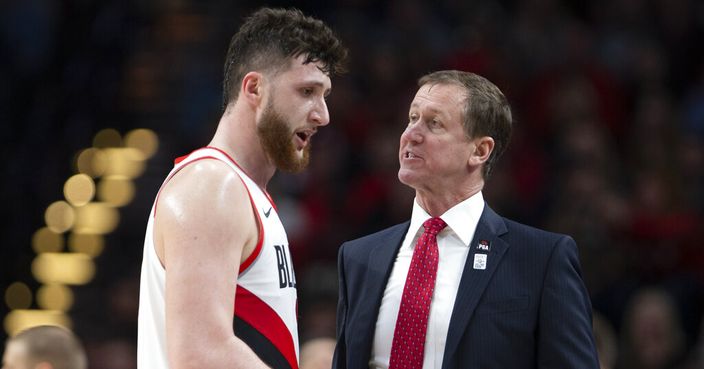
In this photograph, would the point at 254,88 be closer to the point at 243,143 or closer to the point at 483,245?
the point at 243,143

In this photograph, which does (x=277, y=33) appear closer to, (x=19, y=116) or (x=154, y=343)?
(x=154, y=343)

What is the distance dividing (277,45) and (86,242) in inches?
251

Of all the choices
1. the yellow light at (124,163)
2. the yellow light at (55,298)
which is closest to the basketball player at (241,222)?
the yellow light at (55,298)

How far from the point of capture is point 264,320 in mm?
3779

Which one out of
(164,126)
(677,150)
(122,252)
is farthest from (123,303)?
(677,150)

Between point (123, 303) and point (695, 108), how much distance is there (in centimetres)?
506

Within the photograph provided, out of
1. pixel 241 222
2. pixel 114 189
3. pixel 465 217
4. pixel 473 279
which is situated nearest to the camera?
pixel 241 222

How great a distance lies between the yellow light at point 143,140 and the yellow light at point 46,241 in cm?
110

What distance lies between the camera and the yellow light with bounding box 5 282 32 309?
31.3 feet

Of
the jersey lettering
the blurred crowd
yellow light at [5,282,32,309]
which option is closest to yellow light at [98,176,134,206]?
the blurred crowd

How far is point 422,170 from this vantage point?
4.26 meters

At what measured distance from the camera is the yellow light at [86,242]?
985 cm

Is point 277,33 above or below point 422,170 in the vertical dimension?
above

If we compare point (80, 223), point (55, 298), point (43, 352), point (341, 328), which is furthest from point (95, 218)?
point (341, 328)
